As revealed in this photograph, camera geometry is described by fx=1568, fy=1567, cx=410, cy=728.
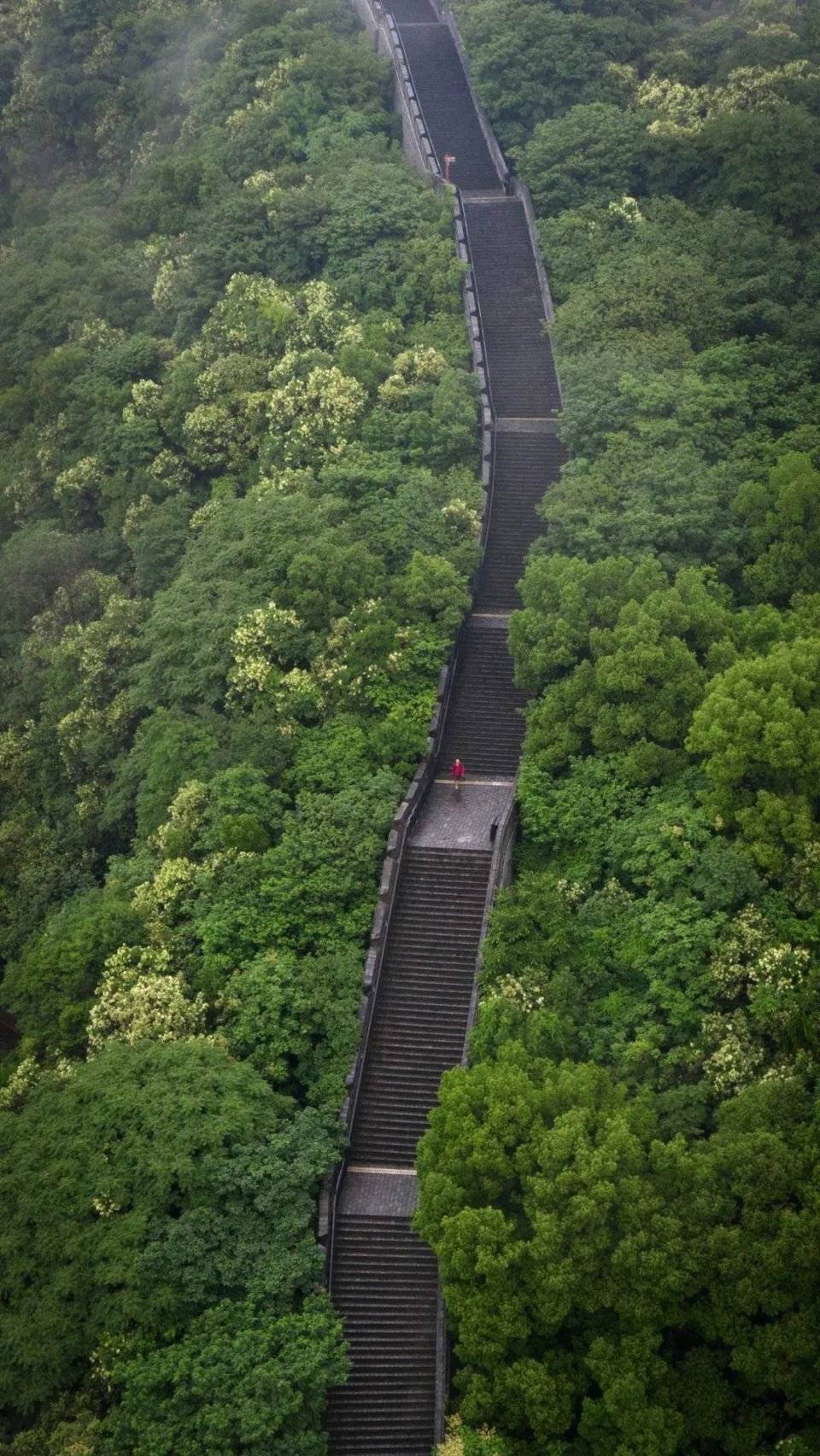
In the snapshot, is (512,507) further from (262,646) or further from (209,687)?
(209,687)

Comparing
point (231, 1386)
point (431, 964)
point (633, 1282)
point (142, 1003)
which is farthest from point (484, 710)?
point (231, 1386)

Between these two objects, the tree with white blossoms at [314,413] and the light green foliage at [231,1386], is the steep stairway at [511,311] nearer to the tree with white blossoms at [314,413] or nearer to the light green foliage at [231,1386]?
the tree with white blossoms at [314,413]

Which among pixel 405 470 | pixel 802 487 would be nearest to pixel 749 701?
pixel 802 487

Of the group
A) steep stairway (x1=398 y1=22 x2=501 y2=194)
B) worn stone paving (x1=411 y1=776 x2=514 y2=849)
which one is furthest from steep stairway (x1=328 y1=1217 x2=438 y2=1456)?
steep stairway (x1=398 y1=22 x2=501 y2=194)

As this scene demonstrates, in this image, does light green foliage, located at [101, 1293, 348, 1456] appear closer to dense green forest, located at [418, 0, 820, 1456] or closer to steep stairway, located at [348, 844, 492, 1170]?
dense green forest, located at [418, 0, 820, 1456]

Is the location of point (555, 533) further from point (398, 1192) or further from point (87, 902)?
point (398, 1192)

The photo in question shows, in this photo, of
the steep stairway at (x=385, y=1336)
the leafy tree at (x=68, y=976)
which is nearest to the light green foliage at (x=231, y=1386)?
the steep stairway at (x=385, y=1336)
